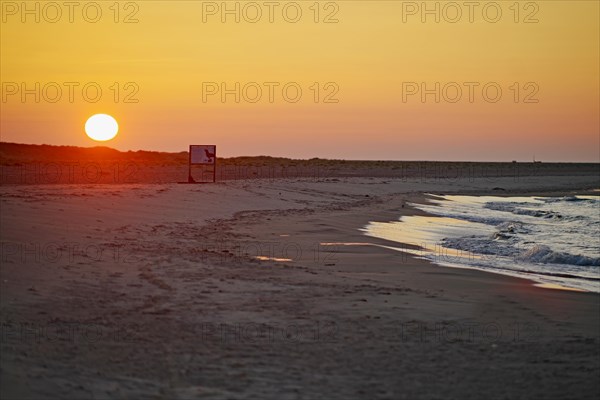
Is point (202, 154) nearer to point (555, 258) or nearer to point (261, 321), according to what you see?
point (555, 258)

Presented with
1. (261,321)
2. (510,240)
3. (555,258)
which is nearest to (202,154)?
(510,240)

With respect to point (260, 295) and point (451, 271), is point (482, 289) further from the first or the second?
point (260, 295)

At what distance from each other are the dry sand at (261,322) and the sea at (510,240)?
108 cm

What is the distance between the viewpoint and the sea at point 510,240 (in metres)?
12.8

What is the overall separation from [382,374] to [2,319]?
12.0 feet

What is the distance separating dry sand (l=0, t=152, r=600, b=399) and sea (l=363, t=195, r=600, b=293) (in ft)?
3.56

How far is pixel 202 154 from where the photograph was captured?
29.8 metres

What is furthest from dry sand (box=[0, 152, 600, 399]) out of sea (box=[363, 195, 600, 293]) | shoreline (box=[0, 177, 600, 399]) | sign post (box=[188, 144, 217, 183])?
sign post (box=[188, 144, 217, 183])

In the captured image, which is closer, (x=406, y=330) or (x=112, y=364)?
(x=112, y=364)

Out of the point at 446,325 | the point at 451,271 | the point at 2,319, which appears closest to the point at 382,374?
the point at 446,325

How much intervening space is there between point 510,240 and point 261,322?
11.4 metres

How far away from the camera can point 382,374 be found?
629cm

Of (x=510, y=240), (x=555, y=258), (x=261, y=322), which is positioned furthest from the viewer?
(x=510, y=240)

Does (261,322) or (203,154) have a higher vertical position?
(203,154)
